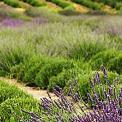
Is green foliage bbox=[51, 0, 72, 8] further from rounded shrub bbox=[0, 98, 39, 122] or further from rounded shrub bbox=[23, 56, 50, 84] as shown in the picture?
rounded shrub bbox=[0, 98, 39, 122]

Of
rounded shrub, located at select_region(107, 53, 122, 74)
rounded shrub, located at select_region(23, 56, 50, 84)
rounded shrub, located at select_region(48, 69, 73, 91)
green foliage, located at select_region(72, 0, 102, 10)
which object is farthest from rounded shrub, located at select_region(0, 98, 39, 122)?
green foliage, located at select_region(72, 0, 102, 10)

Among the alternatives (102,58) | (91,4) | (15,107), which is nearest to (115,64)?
(102,58)

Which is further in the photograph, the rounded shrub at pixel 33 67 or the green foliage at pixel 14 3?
the green foliage at pixel 14 3

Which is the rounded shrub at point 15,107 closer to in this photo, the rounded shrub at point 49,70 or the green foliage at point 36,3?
the rounded shrub at point 49,70

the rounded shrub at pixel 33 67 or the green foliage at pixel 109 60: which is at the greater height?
the green foliage at pixel 109 60

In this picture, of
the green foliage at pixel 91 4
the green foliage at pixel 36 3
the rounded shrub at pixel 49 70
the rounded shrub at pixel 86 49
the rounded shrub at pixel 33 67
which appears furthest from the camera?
the green foliage at pixel 91 4

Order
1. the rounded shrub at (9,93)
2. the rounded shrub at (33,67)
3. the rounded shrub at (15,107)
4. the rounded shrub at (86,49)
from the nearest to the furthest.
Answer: the rounded shrub at (15,107)
the rounded shrub at (9,93)
the rounded shrub at (33,67)
the rounded shrub at (86,49)

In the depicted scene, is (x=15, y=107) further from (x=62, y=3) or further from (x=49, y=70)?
(x=62, y=3)

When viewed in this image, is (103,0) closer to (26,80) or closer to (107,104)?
(26,80)

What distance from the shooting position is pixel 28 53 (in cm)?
1091

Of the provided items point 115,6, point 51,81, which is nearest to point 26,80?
point 51,81

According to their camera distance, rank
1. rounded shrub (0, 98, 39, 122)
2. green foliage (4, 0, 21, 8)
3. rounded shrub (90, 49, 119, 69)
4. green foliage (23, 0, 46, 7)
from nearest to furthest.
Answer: rounded shrub (0, 98, 39, 122) < rounded shrub (90, 49, 119, 69) < green foliage (4, 0, 21, 8) < green foliage (23, 0, 46, 7)

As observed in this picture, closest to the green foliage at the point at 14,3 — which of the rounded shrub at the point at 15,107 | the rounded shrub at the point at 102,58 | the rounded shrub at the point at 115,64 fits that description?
the rounded shrub at the point at 102,58

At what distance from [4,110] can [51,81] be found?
9.84 ft
